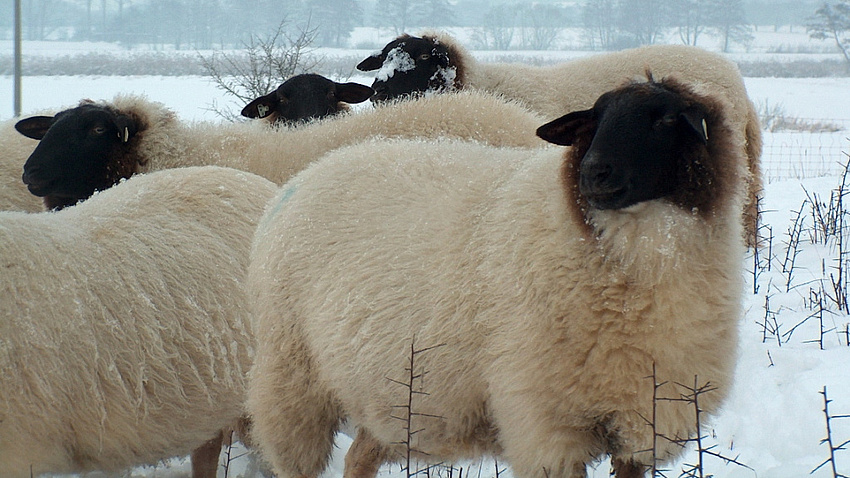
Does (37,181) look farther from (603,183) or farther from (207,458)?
(603,183)

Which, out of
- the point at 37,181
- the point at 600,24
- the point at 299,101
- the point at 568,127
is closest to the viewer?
the point at 568,127

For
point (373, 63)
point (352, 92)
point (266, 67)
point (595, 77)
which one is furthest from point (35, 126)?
point (266, 67)

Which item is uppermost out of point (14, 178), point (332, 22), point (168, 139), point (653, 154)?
point (332, 22)

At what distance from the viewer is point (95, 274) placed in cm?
357

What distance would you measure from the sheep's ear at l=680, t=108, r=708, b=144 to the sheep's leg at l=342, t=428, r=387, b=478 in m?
1.71

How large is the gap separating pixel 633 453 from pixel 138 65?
127 ft

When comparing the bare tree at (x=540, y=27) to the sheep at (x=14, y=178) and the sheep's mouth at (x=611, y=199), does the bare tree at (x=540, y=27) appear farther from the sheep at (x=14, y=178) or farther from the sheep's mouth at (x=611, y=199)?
the sheep's mouth at (x=611, y=199)

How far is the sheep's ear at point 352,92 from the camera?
714cm

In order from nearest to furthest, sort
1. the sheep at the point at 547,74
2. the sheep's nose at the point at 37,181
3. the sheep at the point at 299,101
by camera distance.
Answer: the sheep's nose at the point at 37,181 → the sheep at the point at 299,101 → the sheep at the point at 547,74

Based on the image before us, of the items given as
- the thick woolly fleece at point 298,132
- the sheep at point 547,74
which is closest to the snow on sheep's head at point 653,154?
the thick woolly fleece at point 298,132

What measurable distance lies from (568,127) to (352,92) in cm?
457

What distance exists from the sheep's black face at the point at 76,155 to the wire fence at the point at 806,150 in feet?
24.5

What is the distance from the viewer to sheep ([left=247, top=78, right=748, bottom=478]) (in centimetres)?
257

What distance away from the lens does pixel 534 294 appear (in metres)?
2.70
